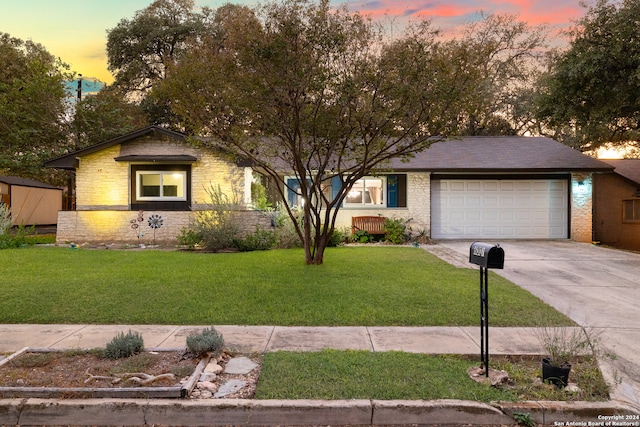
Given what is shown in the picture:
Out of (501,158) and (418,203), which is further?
(501,158)

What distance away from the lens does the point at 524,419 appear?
10.1 ft

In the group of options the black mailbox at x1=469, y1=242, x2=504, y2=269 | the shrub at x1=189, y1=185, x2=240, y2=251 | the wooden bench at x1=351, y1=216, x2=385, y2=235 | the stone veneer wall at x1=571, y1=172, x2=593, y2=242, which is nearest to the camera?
the black mailbox at x1=469, y1=242, x2=504, y2=269

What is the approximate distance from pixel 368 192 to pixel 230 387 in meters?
13.6

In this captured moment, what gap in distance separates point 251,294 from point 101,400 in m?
3.64

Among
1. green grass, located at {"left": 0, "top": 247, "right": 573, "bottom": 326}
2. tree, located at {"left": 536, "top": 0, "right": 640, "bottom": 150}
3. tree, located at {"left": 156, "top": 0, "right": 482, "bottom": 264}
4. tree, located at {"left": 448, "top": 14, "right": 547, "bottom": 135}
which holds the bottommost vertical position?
green grass, located at {"left": 0, "top": 247, "right": 573, "bottom": 326}

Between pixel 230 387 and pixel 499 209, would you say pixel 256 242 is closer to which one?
pixel 499 209

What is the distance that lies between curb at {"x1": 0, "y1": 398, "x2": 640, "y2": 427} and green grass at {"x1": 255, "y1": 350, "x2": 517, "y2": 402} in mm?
108

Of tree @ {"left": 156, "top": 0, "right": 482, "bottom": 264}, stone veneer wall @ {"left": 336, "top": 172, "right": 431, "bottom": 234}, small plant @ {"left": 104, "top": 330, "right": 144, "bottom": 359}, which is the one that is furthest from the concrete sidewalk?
stone veneer wall @ {"left": 336, "top": 172, "right": 431, "bottom": 234}

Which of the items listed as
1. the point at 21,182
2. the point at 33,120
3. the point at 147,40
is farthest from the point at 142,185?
the point at 147,40

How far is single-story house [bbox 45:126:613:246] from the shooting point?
15492mm

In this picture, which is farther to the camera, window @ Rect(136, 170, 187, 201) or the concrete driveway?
window @ Rect(136, 170, 187, 201)

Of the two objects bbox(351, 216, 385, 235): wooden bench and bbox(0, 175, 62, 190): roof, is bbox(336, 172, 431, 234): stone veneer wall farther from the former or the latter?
bbox(0, 175, 62, 190): roof

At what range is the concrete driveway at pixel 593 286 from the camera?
13.8ft

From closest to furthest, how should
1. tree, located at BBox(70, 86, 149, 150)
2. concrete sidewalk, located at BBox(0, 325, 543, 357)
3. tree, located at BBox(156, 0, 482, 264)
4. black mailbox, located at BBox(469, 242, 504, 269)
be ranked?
black mailbox, located at BBox(469, 242, 504, 269) < concrete sidewalk, located at BBox(0, 325, 543, 357) < tree, located at BBox(156, 0, 482, 264) < tree, located at BBox(70, 86, 149, 150)
